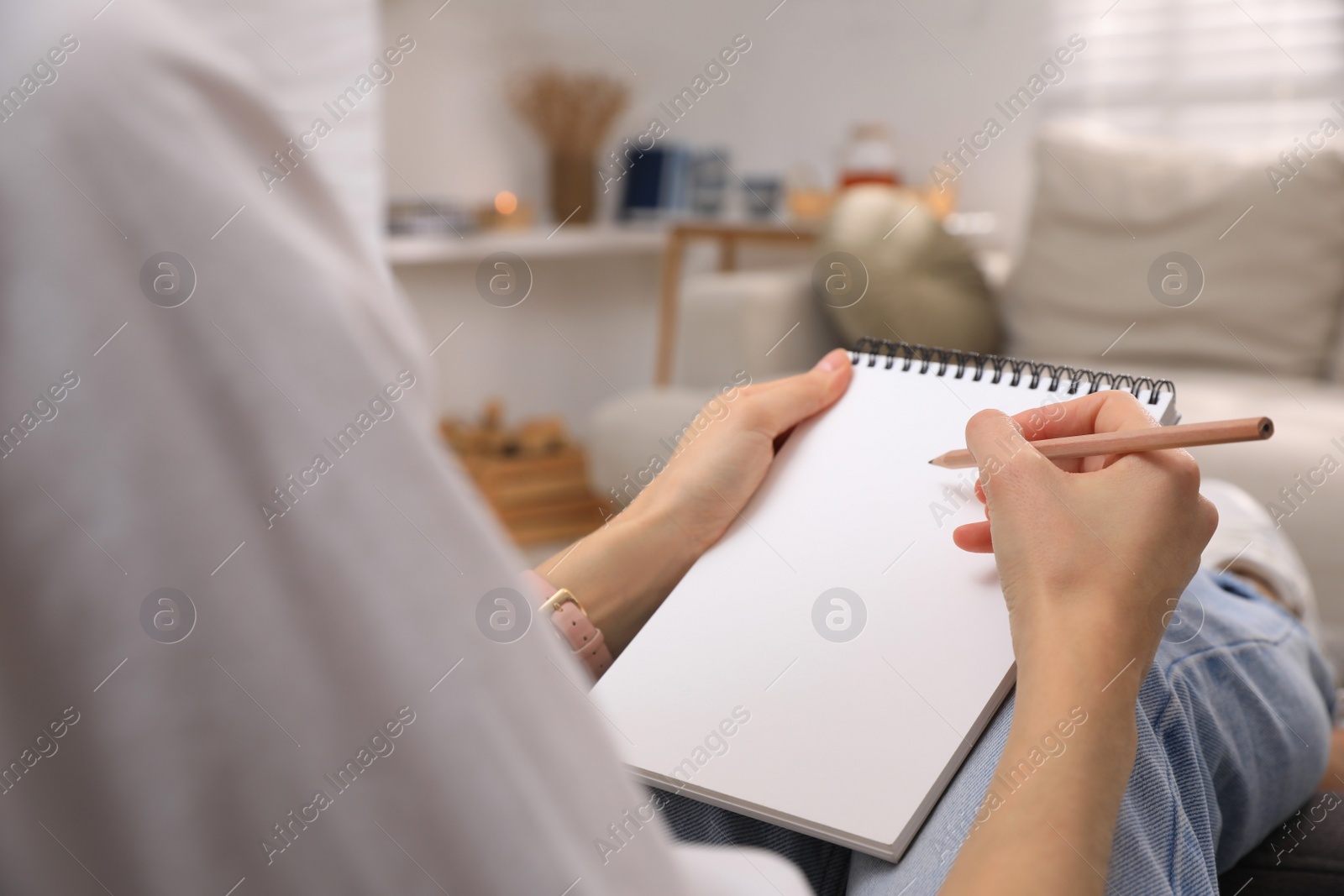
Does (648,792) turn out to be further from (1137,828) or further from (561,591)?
(1137,828)

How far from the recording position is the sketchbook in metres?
0.59

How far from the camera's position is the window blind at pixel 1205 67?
2.33 metres

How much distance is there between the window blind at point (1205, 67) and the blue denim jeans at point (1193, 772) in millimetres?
2006

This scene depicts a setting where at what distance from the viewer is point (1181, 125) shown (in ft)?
8.41

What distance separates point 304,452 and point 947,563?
0.56 meters

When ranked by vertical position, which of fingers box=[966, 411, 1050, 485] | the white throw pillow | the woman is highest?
the woman

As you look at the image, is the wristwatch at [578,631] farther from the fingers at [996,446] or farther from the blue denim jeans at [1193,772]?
the fingers at [996,446]

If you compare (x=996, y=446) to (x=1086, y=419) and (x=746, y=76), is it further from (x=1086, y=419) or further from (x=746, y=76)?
(x=746, y=76)

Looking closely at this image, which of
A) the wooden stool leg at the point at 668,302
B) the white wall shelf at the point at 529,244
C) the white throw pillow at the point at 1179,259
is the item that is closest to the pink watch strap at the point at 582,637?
the white throw pillow at the point at 1179,259

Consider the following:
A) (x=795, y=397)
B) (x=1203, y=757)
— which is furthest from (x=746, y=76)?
(x=1203, y=757)

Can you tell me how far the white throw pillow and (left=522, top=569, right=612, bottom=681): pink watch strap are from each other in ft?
5.41

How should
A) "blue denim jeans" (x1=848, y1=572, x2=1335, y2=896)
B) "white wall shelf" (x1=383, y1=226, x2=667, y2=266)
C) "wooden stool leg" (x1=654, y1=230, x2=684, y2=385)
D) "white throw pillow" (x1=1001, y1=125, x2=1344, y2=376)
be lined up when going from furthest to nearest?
"wooden stool leg" (x1=654, y1=230, x2=684, y2=385)
"white wall shelf" (x1=383, y1=226, x2=667, y2=266)
"white throw pillow" (x1=1001, y1=125, x2=1344, y2=376)
"blue denim jeans" (x1=848, y1=572, x2=1335, y2=896)

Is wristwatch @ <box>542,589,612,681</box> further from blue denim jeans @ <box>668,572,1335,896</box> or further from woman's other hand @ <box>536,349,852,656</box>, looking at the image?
blue denim jeans @ <box>668,572,1335,896</box>

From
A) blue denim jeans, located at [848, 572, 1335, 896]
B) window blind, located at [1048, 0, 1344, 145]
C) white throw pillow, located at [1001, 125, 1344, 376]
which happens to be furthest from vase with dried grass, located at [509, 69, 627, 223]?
blue denim jeans, located at [848, 572, 1335, 896]
